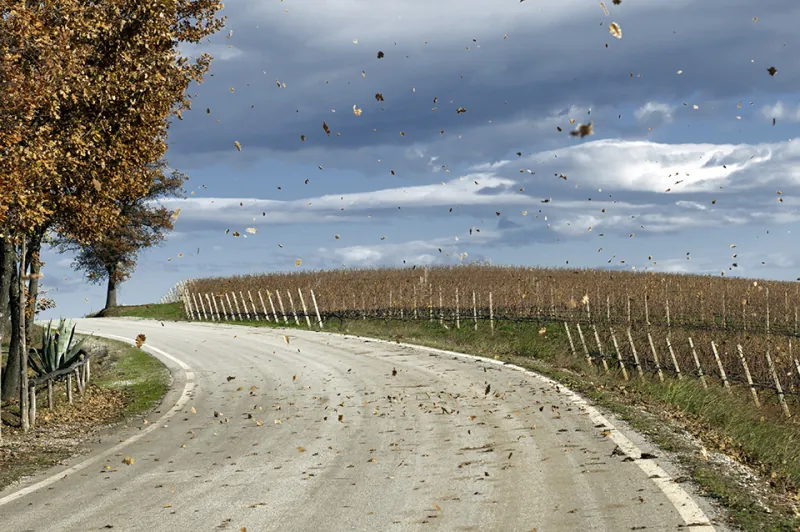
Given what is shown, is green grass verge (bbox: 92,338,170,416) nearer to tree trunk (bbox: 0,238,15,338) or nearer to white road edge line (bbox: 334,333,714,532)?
tree trunk (bbox: 0,238,15,338)

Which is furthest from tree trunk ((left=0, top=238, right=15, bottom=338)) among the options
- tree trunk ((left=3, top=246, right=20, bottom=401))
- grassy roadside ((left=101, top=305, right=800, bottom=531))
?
grassy roadside ((left=101, top=305, right=800, bottom=531))

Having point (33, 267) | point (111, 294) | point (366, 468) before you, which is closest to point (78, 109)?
point (33, 267)

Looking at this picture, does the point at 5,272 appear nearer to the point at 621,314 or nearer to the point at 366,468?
the point at 366,468

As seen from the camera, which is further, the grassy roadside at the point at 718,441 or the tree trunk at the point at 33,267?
the tree trunk at the point at 33,267

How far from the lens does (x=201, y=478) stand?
9406mm

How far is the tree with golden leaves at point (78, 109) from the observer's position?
500 inches

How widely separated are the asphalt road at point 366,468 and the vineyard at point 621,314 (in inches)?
479

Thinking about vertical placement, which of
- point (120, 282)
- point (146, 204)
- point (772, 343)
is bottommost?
point (772, 343)

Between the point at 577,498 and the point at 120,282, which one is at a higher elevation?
the point at 120,282

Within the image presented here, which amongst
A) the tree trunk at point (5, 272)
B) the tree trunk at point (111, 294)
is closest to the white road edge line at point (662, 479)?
the tree trunk at point (5, 272)

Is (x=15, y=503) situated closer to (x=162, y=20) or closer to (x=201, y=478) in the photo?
(x=201, y=478)

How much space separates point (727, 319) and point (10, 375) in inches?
1442

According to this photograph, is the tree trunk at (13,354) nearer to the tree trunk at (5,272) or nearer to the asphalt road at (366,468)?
the tree trunk at (5,272)

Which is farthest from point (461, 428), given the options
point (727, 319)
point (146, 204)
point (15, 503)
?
point (146, 204)
